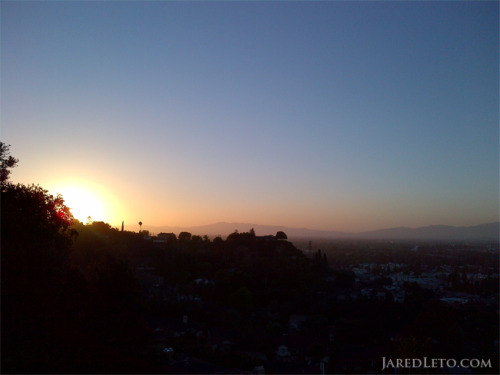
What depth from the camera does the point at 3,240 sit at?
7625 millimetres

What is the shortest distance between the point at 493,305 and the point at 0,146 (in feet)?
54.1

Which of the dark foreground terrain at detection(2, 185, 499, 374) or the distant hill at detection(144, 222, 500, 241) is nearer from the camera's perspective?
the dark foreground terrain at detection(2, 185, 499, 374)

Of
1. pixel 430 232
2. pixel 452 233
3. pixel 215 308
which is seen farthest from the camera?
pixel 430 232

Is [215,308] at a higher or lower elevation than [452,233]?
lower

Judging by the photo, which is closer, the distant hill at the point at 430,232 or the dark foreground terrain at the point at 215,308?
the dark foreground terrain at the point at 215,308

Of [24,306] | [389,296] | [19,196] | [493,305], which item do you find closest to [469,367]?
[493,305]

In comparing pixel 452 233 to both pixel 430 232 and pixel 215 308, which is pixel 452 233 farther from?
pixel 215 308

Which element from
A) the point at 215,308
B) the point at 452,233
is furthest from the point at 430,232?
the point at 215,308

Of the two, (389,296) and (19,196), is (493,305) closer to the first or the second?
(389,296)

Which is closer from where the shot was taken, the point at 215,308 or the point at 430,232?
the point at 215,308

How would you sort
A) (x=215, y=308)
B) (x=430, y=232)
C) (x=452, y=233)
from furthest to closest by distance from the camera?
(x=430, y=232) → (x=452, y=233) → (x=215, y=308)

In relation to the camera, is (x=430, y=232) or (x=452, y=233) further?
(x=430, y=232)

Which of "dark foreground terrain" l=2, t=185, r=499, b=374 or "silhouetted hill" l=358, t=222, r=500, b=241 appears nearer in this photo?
"dark foreground terrain" l=2, t=185, r=499, b=374

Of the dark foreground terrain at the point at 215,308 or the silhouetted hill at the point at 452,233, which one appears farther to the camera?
the silhouetted hill at the point at 452,233
